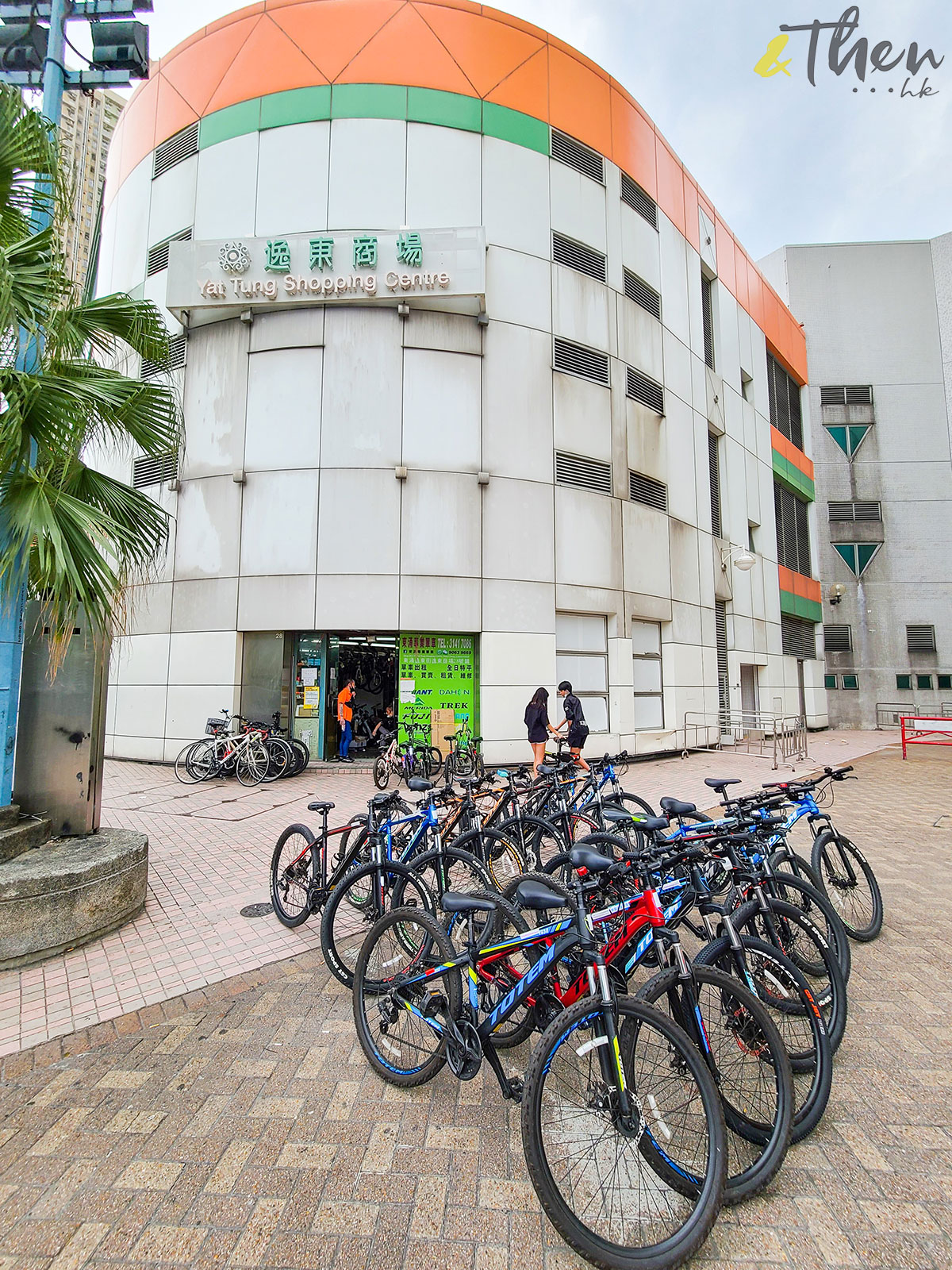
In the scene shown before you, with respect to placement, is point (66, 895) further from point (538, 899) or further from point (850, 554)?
point (850, 554)

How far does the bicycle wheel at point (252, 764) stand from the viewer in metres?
11.4

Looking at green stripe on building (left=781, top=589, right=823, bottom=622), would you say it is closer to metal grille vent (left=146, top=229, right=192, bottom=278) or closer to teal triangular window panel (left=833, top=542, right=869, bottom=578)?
teal triangular window panel (left=833, top=542, right=869, bottom=578)

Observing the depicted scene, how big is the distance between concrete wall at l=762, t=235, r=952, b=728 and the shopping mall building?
16.9 metres

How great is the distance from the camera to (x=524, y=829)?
5500mm

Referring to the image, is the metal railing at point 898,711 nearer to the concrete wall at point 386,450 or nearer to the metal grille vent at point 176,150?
the concrete wall at point 386,450

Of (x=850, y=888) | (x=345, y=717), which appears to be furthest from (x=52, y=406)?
(x=345, y=717)

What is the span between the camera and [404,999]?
2908 mm

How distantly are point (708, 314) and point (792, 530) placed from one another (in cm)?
980

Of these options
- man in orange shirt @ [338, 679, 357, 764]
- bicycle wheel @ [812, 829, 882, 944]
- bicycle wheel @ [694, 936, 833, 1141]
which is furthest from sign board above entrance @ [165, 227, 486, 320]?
bicycle wheel @ [694, 936, 833, 1141]

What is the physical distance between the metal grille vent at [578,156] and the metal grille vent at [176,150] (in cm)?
844

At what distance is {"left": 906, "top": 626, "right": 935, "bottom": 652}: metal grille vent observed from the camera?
1033 inches

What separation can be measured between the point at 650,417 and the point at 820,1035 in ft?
51.6

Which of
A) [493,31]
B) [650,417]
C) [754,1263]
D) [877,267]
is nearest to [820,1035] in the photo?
[754,1263]

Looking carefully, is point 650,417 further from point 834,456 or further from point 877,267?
point 877,267
